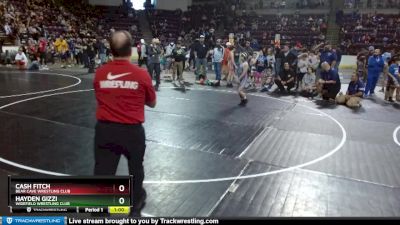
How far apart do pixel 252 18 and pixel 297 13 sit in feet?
12.6

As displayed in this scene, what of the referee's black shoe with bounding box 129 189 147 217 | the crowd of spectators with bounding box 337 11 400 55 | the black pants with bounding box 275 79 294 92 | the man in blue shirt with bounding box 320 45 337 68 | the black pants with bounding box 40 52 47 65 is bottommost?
the referee's black shoe with bounding box 129 189 147 217

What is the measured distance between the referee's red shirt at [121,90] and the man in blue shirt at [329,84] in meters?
9.02

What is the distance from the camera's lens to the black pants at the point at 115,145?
3223 millimetres

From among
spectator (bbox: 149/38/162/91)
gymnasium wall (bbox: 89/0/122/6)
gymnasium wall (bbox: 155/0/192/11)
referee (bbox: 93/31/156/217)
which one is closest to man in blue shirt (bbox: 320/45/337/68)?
spectator (bbox: 149/38/162/91)

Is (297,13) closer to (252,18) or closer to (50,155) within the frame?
(252,18)

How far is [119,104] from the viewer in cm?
319

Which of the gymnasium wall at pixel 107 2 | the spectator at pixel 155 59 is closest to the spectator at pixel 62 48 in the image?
the spectator at pixel 155 59

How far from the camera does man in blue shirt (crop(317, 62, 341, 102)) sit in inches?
431

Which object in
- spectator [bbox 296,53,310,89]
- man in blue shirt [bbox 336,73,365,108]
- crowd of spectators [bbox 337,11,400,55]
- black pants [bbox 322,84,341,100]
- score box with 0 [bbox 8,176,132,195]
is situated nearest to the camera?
score box with 0 [bbox 8,176,132,195]

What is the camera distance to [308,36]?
84.2 ft

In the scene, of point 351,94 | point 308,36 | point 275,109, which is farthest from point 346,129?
point 308,36
